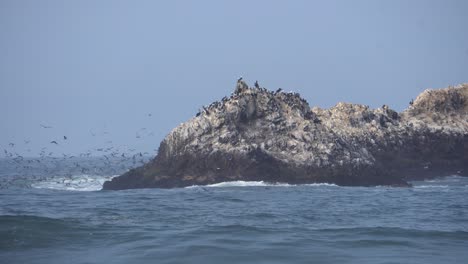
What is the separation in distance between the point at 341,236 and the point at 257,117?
3325 cm

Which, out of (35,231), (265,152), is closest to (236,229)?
(35,231)

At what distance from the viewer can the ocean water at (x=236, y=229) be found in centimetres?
2428

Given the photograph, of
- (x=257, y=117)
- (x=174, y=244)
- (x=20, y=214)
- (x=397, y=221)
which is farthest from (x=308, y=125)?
(x=174, y=244)

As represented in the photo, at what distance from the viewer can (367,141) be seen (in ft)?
227

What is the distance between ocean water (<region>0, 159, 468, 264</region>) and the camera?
2428 centimetres

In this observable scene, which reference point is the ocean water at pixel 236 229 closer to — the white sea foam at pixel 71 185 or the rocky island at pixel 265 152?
the rocky island at pixel 265 152

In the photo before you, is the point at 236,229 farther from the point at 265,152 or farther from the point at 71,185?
the point at 71,185

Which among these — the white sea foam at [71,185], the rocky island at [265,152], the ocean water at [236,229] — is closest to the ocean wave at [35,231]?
the ocean water at [236,229]

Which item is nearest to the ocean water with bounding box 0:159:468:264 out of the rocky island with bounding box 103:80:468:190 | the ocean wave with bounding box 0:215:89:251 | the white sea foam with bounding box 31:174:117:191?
the ocean wave with bounding box 0:215:89:251

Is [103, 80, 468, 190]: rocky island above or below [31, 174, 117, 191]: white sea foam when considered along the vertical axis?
above

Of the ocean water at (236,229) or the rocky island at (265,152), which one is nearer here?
the ocean water at (236,229)

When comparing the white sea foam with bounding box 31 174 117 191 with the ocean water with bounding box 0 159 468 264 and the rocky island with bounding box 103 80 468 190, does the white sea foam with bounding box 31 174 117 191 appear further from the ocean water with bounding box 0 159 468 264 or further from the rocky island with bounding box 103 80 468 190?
the ocean water with bounding box 0 159 468 264

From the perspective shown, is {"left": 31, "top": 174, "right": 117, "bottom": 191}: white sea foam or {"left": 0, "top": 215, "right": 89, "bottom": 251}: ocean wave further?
{"left": 31, "top": 174, "right": 117, "bottom": 191}: white sea foam

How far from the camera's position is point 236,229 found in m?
29.5
